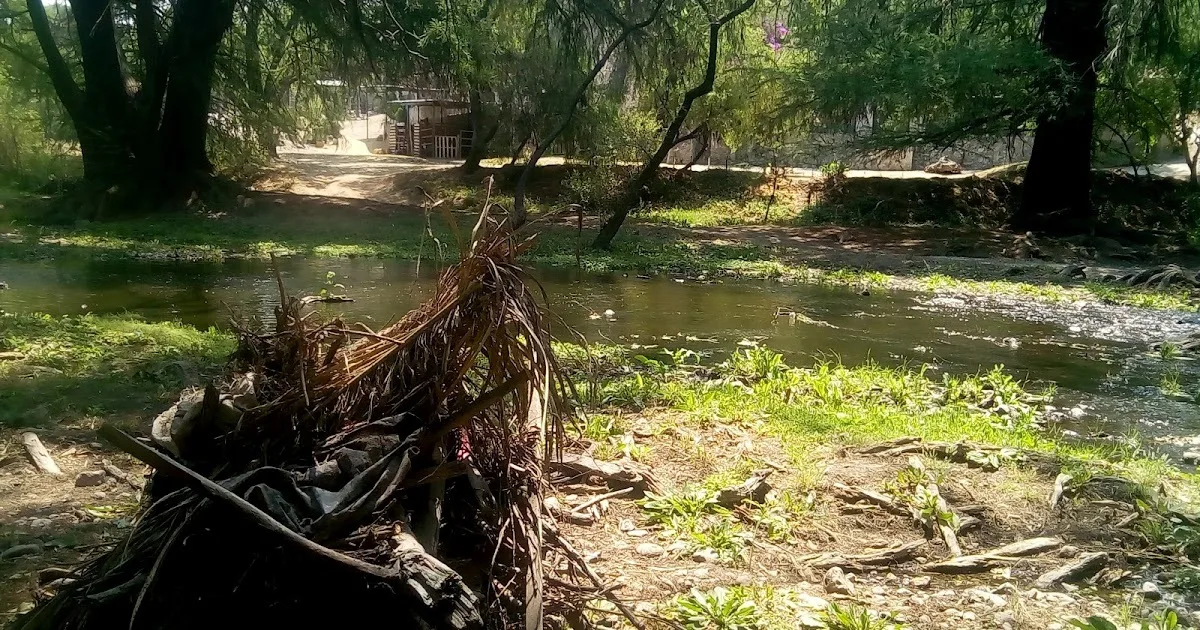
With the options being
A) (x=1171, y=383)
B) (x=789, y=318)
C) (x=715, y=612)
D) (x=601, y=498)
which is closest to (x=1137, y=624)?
(x=715, y=612)

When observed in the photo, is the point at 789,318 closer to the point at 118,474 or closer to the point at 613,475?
the point at 613,475

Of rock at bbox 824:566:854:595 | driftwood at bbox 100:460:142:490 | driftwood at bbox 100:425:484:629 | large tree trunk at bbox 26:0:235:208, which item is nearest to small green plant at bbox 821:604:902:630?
rock at bbox 824:566:854:595

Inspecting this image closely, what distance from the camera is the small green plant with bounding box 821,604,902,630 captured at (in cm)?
320

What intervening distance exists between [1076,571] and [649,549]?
191cm

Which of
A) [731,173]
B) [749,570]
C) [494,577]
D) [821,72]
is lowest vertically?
[749,570]

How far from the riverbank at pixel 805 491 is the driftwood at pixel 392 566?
978 millimetres

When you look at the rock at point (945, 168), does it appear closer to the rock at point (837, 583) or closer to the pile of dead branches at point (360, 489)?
the rock at point (837, 583)

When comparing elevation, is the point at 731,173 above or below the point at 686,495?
above

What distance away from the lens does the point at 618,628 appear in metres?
3.18

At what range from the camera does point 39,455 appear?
15.6ft

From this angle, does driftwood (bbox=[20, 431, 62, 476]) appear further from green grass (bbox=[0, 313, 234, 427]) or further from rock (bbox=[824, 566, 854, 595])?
rock (bbox=[824, 566, 854, 595])

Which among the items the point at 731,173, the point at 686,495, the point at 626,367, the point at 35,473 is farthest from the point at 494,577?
the point at 731,173

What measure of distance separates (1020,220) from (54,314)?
2056cm

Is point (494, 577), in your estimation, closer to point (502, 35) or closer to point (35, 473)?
point (35, 473)
